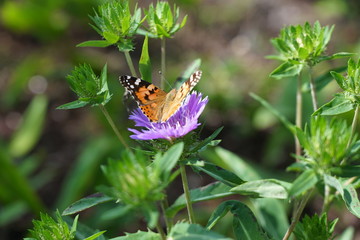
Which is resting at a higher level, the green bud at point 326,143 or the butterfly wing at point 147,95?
the butterfly wing at point 147,95

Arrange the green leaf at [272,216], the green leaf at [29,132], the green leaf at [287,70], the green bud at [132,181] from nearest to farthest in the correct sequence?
the green bud at [132,181], the green leaf at [287,70], the green leaf at [272,216], the green leaf at [29,132]

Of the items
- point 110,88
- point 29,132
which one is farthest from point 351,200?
point 29,132

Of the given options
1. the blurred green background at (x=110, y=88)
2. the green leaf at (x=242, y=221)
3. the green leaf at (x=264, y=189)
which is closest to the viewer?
the green leaf at (x=264, y=189)

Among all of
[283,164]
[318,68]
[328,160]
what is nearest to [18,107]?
[283,164]

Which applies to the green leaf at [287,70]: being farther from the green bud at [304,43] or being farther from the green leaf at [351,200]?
the green leaf at [351,200]

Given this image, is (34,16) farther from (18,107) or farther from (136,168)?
(136,168)

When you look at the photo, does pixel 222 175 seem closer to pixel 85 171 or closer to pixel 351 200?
pixel 351 200

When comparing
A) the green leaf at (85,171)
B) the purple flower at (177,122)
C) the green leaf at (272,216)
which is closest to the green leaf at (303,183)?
the purple flower at (177,122)
